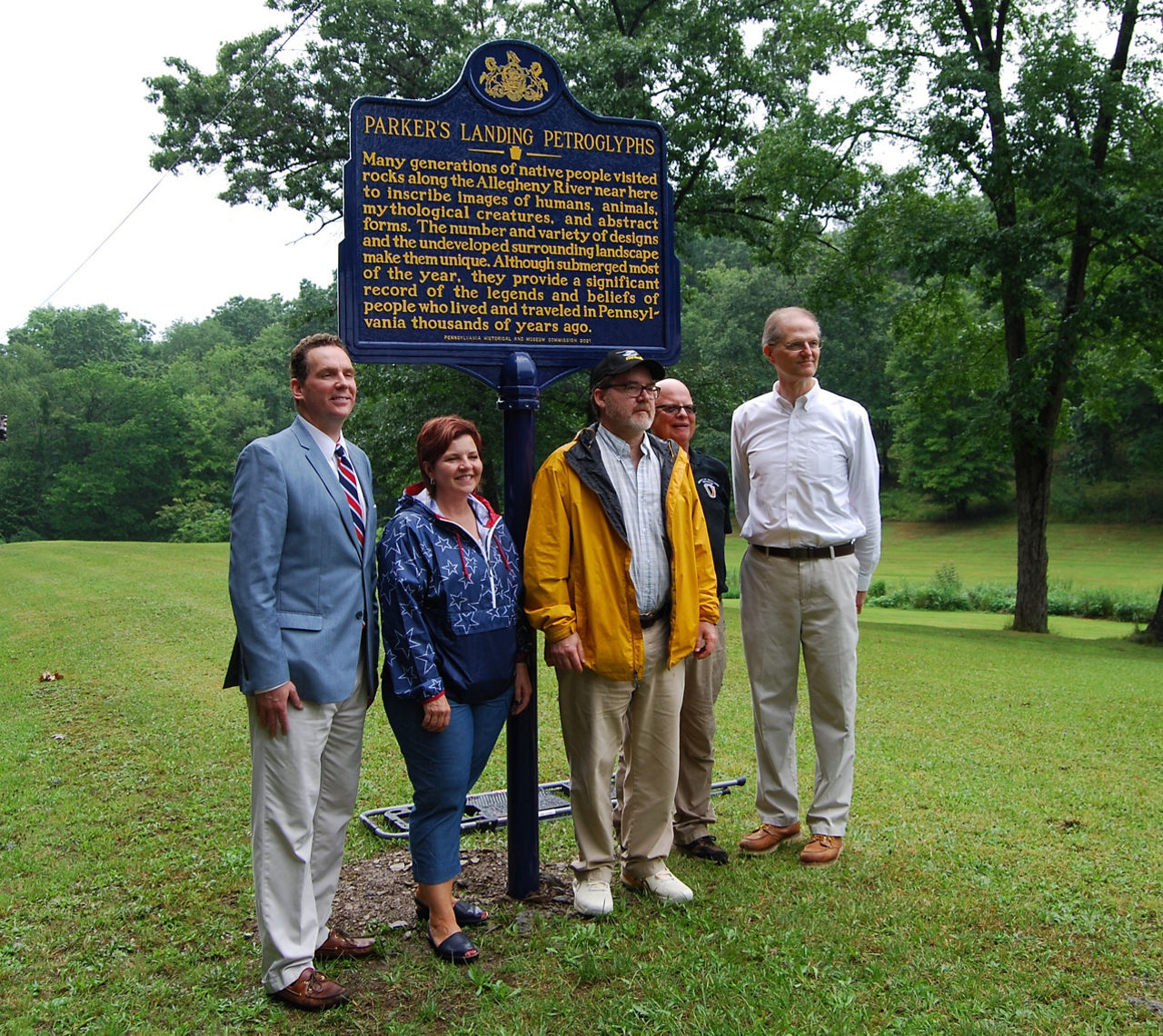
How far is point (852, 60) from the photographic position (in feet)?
58.4

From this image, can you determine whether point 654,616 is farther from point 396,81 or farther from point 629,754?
point 396,81

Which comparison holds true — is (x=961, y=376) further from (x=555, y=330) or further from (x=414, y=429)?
(x=555, y=330)

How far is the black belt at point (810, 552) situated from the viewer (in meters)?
4.70

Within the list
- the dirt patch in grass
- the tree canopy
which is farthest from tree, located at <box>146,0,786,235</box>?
the dirt patch in grass

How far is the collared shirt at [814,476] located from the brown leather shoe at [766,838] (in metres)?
1.18

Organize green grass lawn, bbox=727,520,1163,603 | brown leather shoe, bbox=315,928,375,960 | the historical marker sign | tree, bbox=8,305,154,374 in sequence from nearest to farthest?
brown leather shoe, bbox=315,928,375,960, the historical marker sign, green grass lawn, bbox=727,520,1163,603, tree, bbox=8,305,154,374

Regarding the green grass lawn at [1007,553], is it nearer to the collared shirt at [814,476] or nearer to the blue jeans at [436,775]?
the collared shirt at [814,476]

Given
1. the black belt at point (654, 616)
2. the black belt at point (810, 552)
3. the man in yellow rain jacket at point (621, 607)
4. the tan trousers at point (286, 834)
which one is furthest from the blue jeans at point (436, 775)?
the black belt at point (810, 552)

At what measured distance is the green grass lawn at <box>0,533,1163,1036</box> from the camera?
3.42m

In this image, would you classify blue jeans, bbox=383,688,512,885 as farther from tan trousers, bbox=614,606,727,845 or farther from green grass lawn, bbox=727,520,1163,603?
green grass lawn, bbox=727,520,1163,603

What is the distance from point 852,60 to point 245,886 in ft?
56.4

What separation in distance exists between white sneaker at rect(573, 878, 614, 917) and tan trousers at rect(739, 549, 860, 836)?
108 cm

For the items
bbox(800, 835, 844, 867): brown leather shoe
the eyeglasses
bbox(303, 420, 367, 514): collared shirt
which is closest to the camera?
bbox(303, 420, 367, 514): collared shirt

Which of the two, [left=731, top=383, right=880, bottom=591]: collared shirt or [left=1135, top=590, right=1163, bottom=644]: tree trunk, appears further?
[left=1135, top=590, right=1163, bottom=644]: tree trunk
